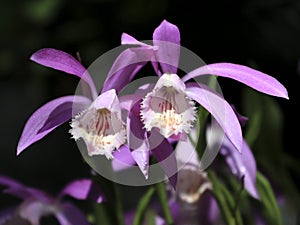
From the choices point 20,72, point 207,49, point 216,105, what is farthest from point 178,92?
point 20,72

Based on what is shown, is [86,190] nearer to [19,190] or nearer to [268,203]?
[19,190]

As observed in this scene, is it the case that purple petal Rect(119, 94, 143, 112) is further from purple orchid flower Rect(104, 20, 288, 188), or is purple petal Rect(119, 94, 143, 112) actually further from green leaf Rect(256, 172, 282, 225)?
green leaf Rect(256, 172, 282, 225)

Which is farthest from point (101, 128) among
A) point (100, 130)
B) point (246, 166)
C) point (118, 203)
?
point (246, 166)

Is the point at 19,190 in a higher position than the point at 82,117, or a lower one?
lower

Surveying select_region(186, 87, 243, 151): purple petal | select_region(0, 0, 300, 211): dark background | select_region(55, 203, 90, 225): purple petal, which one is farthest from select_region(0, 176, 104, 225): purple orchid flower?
select_region(0, 0, 300, 211): dark background

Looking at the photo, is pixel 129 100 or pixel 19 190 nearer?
pixel 129 100

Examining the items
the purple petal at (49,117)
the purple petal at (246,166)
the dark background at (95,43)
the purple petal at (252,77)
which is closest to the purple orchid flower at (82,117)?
the purple petal at (49,117)
